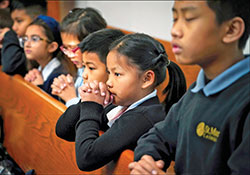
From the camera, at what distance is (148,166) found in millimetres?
1208

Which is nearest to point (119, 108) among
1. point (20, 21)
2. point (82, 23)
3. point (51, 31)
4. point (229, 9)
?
point (229, 9)

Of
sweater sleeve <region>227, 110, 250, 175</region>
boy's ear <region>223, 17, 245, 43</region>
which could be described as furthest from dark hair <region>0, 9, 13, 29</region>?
sweater sleeve <region>227, 110, 250, 175</region>

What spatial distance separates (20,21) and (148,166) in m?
2.67

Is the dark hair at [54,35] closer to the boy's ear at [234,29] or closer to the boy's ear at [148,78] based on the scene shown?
the boy's ear at [148,78]

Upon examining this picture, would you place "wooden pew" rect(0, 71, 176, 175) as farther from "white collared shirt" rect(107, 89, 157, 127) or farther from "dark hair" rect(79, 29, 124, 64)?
"dark hair" rect(79, 29, 124, 64)

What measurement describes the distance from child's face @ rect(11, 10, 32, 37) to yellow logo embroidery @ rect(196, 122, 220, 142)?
8.74 feet

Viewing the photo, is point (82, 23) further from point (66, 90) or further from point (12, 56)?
point (12, 56)

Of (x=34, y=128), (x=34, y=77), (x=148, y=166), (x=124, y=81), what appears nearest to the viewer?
(x=148, y=166)

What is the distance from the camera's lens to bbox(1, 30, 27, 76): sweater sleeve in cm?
295

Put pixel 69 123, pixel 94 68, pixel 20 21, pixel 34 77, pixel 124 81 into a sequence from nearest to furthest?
pixel 124 81
pixel 69 123
pixel 94 68
pixel 34 77
pixel 20 21

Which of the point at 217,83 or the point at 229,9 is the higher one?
the point at 229,9

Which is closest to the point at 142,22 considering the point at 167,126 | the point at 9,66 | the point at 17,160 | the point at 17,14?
the point at 17,14

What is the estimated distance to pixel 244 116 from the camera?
40.2 inches

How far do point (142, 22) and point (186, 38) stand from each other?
285 centimetres
